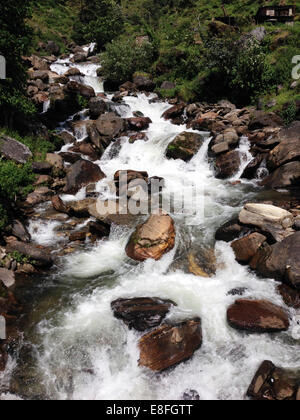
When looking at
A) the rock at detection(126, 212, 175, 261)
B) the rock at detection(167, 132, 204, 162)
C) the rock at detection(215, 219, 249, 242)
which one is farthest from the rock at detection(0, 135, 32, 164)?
the rock at detection(215, 219, 249, 242)

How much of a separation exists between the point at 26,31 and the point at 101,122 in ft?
20.1

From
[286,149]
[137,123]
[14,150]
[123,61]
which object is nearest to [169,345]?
[286,149]

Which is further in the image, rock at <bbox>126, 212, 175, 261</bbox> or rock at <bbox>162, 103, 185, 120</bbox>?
rock at <bbox>162, 103, 185, 120</bbox>

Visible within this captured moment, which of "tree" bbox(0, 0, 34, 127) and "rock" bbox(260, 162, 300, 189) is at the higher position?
"tree" bbox(0, 0, 34, 127)

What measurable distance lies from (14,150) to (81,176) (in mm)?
3403

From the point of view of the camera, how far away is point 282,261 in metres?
7.58

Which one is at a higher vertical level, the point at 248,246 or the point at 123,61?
the point at 123,61

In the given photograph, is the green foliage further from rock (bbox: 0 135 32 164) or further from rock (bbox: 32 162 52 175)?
rock (bbox: 32 162 52 175)

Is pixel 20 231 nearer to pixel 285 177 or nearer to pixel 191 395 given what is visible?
pixel 191 395

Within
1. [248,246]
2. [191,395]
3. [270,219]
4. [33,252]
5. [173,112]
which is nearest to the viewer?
[191,395]

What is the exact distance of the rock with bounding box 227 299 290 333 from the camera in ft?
21.7

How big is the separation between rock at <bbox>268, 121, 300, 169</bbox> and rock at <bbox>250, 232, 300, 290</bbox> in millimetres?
5498
